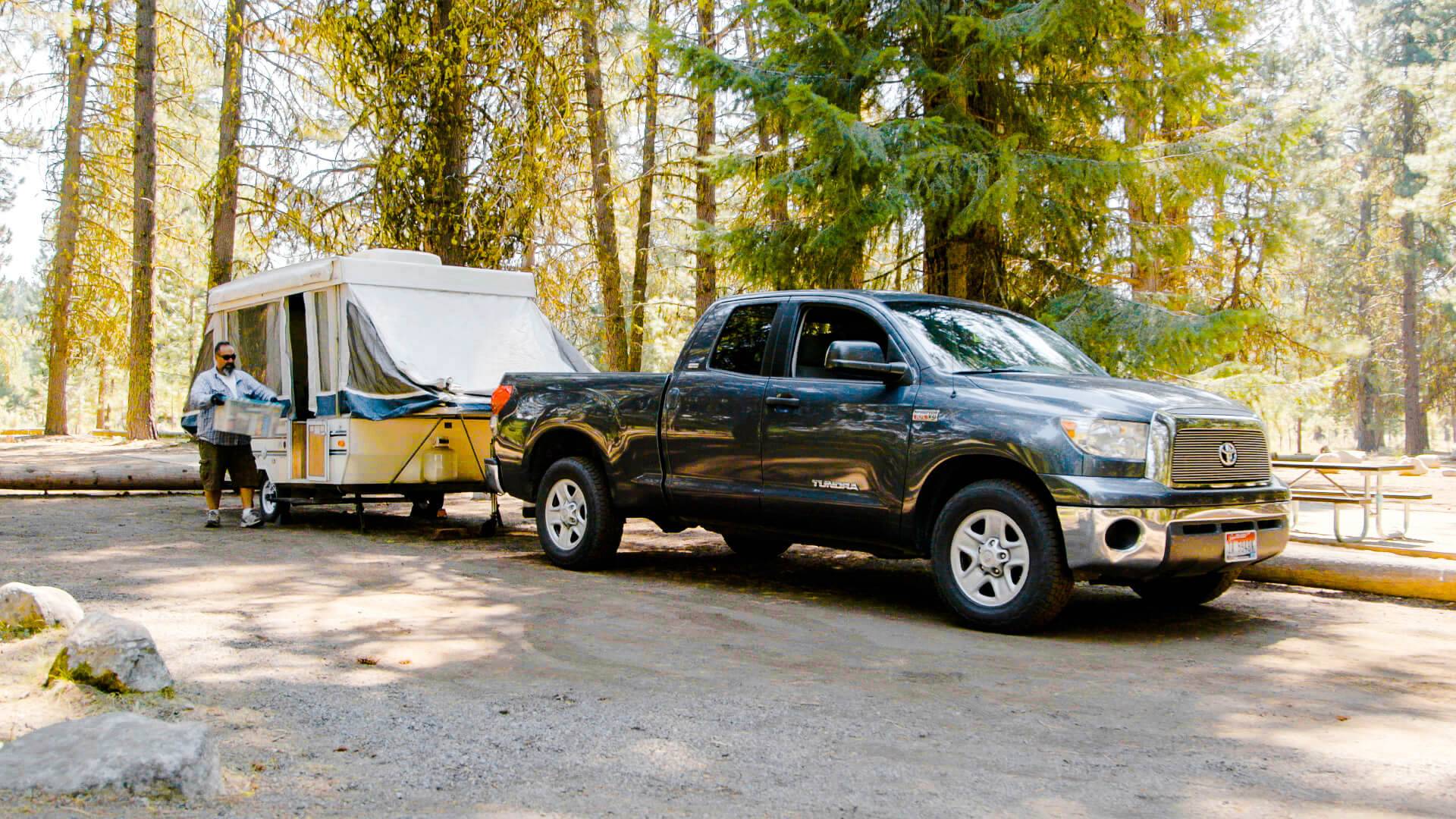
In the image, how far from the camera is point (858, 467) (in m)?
7.55

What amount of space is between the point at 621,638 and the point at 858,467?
1.93 meters

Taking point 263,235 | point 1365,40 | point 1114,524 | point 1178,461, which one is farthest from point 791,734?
point 1365,40

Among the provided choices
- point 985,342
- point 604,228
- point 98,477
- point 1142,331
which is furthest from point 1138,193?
point 98,477

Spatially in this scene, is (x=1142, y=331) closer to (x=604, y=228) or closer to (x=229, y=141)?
(x=604, y=228)

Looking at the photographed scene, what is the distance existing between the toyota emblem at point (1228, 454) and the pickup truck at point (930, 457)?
17 millimetres

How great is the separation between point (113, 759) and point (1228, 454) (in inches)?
235

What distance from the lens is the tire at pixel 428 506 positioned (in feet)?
42.8

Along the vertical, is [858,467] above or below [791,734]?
above

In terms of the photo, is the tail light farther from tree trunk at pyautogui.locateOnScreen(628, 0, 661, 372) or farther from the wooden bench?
tree trunk at pyautogui.locateOnScreen(628, 0, 661, 372)

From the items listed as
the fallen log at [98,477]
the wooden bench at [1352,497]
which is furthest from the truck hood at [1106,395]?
the fallen log at [98,477]

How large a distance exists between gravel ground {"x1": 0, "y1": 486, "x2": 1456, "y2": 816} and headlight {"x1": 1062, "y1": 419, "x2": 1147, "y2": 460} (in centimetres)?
→ 111

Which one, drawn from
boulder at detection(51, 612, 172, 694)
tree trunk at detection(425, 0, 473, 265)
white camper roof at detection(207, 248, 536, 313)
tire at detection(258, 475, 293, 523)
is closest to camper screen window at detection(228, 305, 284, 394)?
white camper roof at detection(207, 248, 536, 313)

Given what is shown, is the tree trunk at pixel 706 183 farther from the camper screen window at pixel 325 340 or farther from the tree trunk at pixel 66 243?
the tree trunk at pixel 66 243

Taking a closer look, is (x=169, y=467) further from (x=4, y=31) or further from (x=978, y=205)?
(x=4, y=31)
